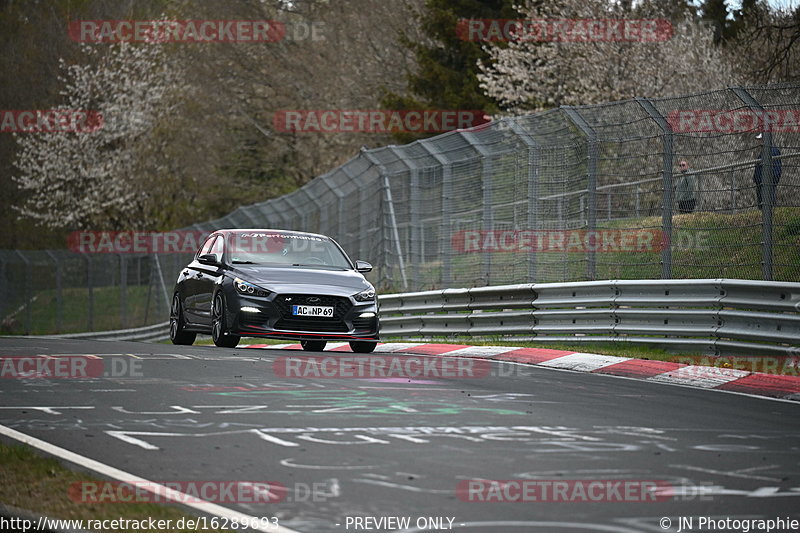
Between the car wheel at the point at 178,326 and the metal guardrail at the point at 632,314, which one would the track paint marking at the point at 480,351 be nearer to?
the metal guardrail at the point at 632,314

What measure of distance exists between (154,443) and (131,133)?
44832mm

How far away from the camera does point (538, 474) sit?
6887 millimetres

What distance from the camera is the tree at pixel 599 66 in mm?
36844

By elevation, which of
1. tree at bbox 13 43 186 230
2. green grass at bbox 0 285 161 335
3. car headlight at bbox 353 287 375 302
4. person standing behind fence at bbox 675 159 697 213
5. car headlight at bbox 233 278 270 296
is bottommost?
green grass at bbox 0 285 161 335

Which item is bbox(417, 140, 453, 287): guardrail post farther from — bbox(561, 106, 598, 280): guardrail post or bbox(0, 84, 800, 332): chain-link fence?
bbox(561, 106, 598, 280): guardrail post

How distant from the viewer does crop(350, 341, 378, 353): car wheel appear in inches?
650

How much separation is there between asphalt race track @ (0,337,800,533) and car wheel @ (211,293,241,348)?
131 inches

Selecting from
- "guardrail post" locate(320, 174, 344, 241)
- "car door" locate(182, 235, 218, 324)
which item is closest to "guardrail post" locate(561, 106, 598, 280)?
"car door" locate(182, 235, 218, 324)

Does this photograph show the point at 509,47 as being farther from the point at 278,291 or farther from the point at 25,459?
the point at 25,459

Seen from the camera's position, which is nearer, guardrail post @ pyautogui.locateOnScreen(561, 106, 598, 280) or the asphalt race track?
the asphalt race track

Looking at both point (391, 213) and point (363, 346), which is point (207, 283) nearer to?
point (363, 346)

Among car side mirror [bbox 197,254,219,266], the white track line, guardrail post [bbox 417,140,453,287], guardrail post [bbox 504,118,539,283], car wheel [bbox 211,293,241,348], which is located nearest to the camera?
the white track line

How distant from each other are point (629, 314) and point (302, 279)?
3.87 m

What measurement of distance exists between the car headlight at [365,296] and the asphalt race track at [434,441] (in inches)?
137
